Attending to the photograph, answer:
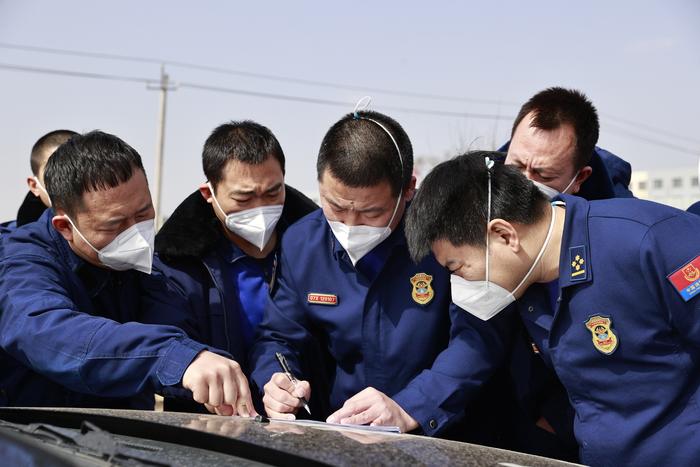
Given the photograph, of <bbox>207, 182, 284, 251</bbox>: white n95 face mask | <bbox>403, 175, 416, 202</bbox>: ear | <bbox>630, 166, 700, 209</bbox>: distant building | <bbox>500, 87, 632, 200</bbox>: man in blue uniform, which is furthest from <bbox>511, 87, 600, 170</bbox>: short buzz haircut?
<bbox>630, 166, 700, 209</bbox>: distant building

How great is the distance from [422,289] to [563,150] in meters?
0.89

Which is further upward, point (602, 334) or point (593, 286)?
point (593, 286)

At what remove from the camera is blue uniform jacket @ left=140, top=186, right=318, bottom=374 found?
11.0 feet

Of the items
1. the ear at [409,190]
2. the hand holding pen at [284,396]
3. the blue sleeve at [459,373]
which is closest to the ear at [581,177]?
the ear at [409,190]

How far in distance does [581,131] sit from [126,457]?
2563 millimetres

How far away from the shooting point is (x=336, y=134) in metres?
3.33

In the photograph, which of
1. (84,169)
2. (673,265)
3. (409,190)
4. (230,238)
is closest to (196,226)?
(230,238)

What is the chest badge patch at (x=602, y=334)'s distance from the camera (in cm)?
235

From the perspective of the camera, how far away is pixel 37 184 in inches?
190

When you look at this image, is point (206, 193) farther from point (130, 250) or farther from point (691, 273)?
point (691, 273)

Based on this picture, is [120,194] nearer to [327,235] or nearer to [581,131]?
[327,235]

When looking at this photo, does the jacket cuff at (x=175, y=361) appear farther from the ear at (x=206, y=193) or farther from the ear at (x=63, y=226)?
the ear at (x=206, y=193)

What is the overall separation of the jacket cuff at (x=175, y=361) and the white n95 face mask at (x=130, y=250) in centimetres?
69

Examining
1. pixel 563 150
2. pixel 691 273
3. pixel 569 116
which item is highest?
pixel 569 116
